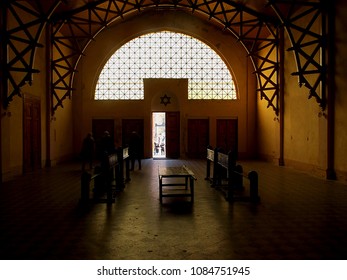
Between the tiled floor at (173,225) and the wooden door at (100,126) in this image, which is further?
the wooden door at (100,126)

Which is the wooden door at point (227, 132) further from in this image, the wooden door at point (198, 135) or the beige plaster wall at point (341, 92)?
the beige plaster wall at point (341, 92)

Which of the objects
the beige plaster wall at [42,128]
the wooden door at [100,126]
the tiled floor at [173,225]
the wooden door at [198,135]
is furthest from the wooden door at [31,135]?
the wooden door at [198,135]

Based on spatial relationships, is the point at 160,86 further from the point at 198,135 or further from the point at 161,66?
the point at 198,135

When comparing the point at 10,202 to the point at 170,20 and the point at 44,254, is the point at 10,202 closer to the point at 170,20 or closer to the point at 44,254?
the point at 44,254

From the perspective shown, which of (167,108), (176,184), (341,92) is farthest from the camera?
(167,108)

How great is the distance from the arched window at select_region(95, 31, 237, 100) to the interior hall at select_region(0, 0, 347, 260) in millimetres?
53

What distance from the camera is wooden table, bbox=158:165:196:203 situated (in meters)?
7.59

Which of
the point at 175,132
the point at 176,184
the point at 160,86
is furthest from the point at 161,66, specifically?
the point at 176,184

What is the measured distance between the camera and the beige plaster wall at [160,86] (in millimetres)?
17969

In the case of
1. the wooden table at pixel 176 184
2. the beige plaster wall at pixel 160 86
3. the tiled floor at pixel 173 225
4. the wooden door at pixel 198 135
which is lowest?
the tiled floor at pixel 173 225

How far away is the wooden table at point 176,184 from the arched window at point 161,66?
9176mm

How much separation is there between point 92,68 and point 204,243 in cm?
1484

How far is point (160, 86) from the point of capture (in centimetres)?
1845

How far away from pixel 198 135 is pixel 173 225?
524 inches
